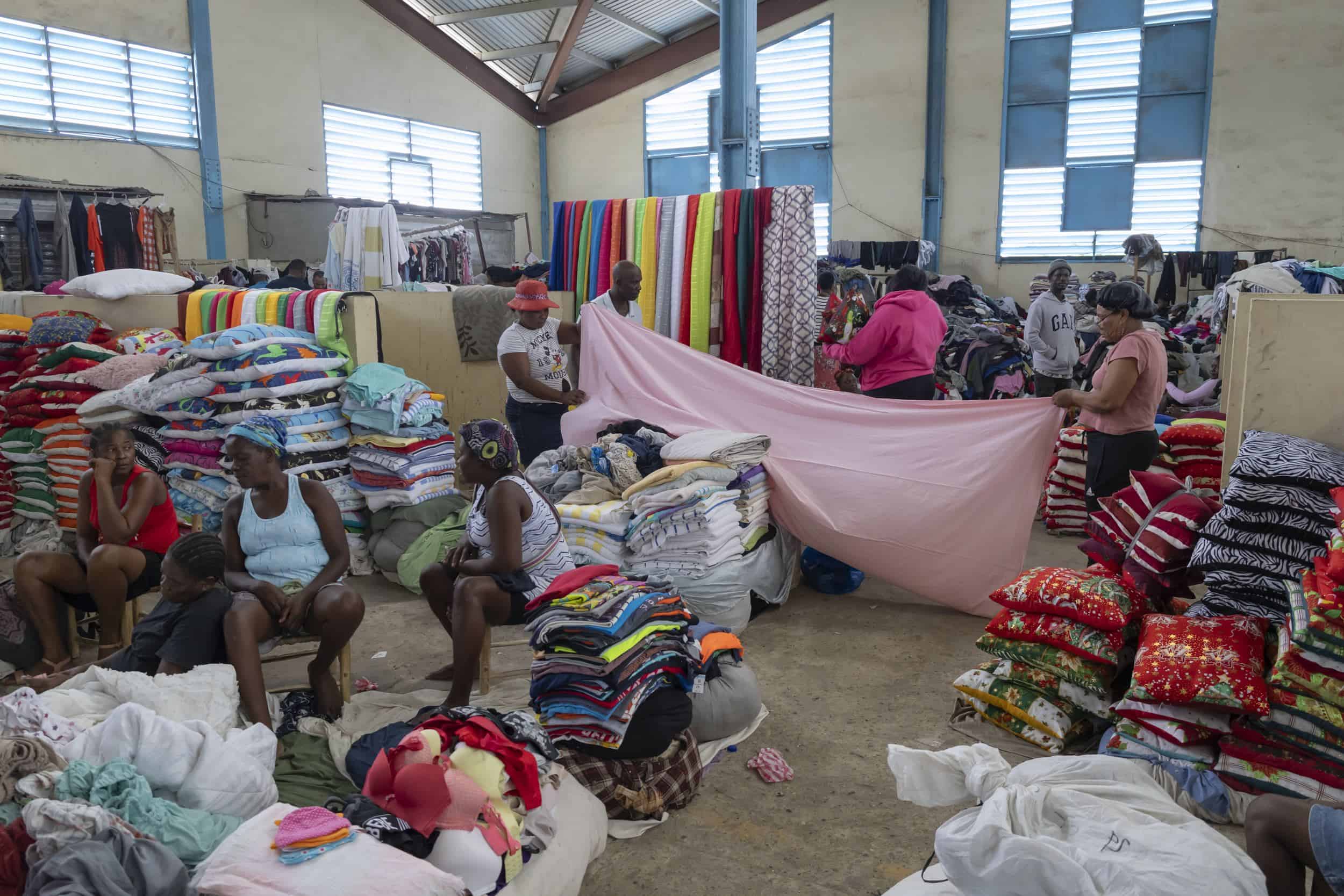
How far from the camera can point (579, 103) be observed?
58.7 ft

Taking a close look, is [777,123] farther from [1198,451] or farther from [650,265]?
[1198,451]

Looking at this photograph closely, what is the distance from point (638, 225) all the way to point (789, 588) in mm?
2436

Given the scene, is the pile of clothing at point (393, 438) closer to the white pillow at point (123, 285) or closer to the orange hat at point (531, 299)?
the orange hat at point (531, 299)

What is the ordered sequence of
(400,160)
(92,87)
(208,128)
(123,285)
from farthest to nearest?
1. (400,160)
2. (208,128)
3. (92,87)
4. (123,285)

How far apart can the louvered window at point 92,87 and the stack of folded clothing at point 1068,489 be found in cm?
1085

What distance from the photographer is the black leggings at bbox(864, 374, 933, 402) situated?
235 inches

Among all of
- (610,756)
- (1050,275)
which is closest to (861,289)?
(1050,275)

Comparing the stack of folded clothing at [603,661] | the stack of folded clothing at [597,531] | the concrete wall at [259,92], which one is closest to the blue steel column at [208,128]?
the concrete wall at [259,92]

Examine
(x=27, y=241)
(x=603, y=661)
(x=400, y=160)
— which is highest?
(x=400, y=160)

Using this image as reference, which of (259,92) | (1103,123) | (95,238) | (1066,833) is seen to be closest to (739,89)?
(1066,833)

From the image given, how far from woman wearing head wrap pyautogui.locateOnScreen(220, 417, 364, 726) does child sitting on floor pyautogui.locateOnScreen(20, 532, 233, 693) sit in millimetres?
100

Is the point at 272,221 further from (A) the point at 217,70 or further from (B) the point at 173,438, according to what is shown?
(B) the point at 173,438

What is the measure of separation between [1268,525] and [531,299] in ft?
12.2

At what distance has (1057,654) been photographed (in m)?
3.39
